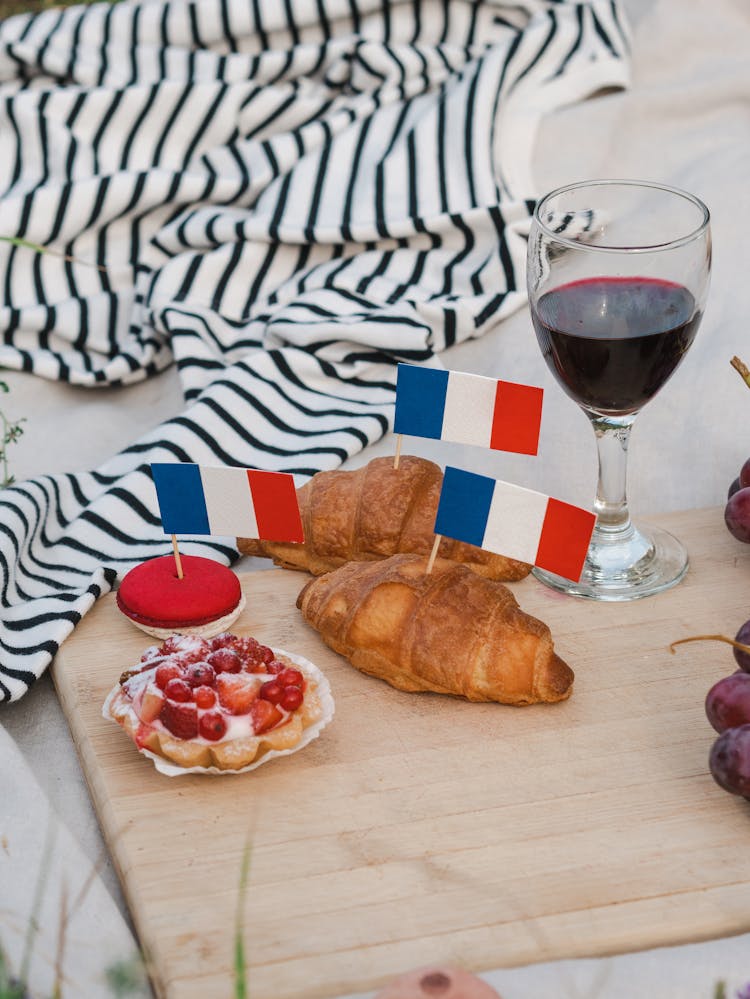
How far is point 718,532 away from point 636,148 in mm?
946

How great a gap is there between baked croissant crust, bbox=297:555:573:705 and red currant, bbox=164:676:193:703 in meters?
0.19

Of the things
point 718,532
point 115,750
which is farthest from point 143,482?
point 718,532

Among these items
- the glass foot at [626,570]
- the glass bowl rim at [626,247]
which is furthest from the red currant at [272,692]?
the glass bowl rim at [626,247]

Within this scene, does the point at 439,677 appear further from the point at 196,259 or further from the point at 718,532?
the point at 196,259

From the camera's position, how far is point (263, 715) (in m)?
Result: 1.07

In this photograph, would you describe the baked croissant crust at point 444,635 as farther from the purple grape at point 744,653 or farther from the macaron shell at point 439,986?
the macaron shell at point 439,986

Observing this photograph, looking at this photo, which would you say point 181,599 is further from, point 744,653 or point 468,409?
point 744,653

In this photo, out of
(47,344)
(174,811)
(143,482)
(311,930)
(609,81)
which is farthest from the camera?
(609,81)

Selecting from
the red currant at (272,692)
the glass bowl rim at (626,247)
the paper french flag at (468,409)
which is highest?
the glass bowl rim at (626,247)

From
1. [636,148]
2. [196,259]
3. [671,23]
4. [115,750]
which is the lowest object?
[115,750]

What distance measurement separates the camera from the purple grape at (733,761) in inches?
37.9

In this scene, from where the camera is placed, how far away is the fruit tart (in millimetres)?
1051

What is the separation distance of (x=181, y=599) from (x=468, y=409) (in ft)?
1.16

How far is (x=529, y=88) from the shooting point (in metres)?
2.22
